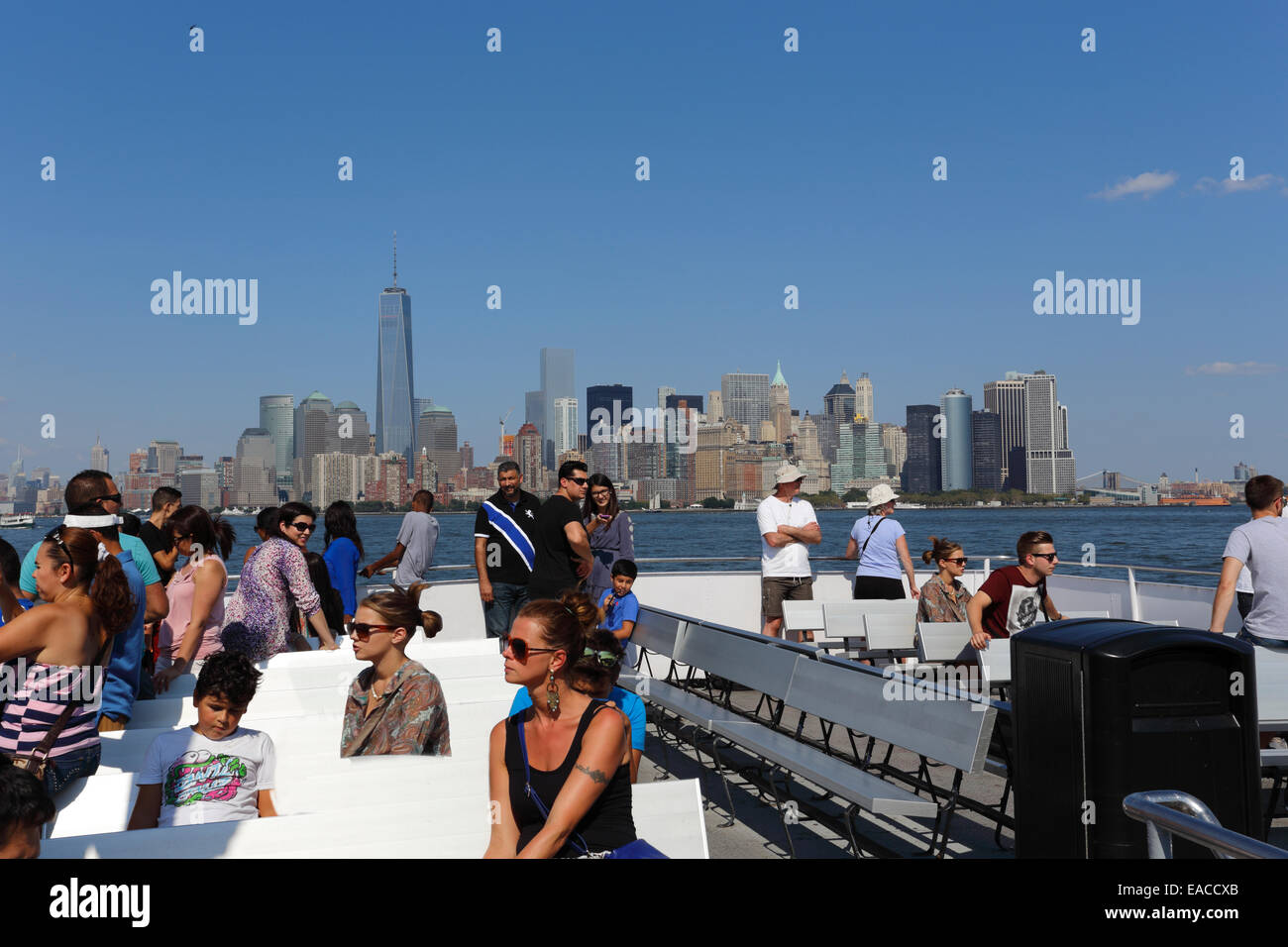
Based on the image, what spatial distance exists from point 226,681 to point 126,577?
1.13 meters

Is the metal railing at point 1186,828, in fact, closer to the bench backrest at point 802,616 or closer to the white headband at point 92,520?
the white headband at point 92,520

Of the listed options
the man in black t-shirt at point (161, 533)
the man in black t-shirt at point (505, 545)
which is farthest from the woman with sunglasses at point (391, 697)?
the man in black t-shirt at point (505, 545)

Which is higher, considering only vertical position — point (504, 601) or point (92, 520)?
point (92, 520)

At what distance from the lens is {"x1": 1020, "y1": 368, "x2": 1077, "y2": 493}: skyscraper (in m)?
102

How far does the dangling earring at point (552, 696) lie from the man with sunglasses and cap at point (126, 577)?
230 centimetres

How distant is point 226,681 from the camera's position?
378 cm

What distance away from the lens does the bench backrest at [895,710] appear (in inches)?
161

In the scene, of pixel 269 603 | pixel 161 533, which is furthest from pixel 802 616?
pixel 161 533

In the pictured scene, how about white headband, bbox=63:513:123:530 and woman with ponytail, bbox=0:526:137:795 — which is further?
white headband, bbox=63:513:123:530

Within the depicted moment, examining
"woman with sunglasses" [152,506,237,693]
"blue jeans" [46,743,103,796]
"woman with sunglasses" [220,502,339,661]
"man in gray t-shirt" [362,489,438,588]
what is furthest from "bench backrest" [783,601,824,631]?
"blue jeans" [46,743,103,796]

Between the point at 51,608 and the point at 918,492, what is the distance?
91445 mm

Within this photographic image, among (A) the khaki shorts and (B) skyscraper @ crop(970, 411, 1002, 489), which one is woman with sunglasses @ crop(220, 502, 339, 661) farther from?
(B) skyscraper @ crop(970, 411, 1002, 489)

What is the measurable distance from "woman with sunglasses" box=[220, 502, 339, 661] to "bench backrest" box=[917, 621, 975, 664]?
394cm

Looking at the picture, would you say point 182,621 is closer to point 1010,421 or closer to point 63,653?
point 63,653
